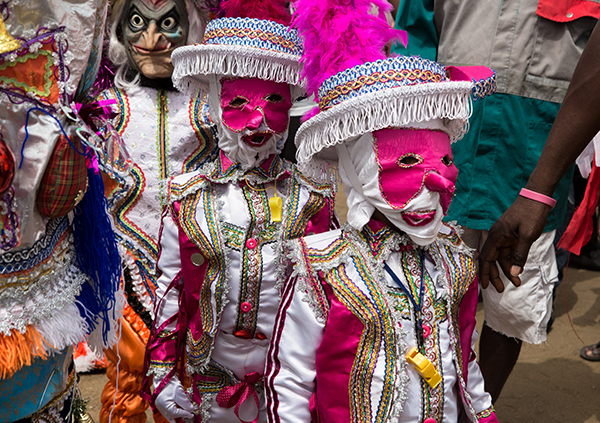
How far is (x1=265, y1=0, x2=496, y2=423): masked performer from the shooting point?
1.77 meters

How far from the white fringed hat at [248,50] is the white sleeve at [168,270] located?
61 centimetres

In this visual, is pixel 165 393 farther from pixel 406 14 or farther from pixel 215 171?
pixel 406 14

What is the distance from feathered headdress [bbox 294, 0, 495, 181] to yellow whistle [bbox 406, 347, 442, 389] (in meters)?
0.68

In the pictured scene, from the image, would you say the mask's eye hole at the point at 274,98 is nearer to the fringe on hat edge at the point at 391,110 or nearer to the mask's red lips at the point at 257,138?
the mask's red lips at the point at 257,138

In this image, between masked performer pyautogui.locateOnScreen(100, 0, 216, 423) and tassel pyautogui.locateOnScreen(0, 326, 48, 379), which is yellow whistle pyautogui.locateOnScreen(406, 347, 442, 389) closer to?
tassel pyautogui.locateOnScreen(0, 326, 48, 379)

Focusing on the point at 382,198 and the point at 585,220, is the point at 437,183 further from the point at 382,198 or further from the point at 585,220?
the point at 585,220

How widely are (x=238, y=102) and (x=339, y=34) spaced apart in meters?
0.60

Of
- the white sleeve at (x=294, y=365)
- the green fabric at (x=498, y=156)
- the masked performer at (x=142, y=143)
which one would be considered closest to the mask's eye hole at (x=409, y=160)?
the white sleeve at (x=294, y=365)

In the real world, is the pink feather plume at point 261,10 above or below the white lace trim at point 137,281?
above

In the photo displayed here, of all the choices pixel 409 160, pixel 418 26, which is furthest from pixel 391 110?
pixel 418 26

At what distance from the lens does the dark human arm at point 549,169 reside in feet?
6.91

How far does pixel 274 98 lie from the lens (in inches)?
92.0

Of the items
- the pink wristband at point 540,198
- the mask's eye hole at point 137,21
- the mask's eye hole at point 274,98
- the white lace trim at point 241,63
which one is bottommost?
the pink wristband at point 540,198

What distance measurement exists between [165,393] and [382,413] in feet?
2.97
